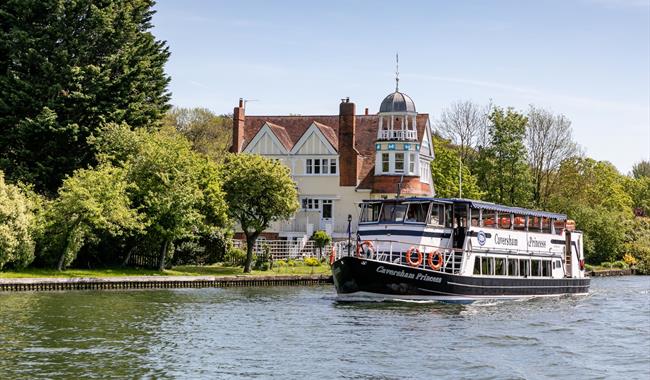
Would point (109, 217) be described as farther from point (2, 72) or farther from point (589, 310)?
point (589, 310)

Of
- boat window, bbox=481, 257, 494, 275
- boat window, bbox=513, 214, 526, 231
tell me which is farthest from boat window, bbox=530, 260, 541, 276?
boat window, bbox=481, 257, 494, 275

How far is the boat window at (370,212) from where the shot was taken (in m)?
48.0

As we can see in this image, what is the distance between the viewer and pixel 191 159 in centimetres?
6081

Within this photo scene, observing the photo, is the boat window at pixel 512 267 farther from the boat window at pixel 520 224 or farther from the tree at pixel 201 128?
the tree at pixel 201 128

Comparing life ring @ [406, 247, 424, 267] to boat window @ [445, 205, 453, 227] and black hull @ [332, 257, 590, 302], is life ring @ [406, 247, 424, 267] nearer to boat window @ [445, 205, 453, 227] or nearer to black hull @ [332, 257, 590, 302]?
black hull @ [332, 257, 590, 302]

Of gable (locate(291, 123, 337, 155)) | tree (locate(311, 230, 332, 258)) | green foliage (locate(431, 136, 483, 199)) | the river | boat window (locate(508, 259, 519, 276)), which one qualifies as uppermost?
gable (locate(291, 123, 337, 155))

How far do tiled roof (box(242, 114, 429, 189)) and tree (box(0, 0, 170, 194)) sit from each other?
22.6m

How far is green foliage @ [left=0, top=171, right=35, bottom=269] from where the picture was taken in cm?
4859

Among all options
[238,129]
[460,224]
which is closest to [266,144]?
[238,129]

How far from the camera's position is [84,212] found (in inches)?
2084

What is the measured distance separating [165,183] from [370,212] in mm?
16453

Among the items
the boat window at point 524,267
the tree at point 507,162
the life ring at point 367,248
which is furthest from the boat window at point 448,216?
the tree at point 507,162

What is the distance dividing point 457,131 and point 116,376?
82629 millimetres

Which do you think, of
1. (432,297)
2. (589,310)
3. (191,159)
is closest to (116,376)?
(432,297)
